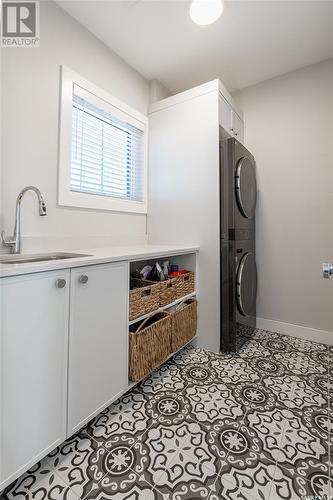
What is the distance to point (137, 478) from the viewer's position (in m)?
0.96

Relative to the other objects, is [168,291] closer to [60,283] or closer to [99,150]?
[60,283]

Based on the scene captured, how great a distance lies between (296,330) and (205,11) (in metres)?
2.76

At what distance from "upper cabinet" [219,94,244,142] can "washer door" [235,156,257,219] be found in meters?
0.32

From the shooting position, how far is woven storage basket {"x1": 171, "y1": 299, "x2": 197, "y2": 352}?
1.76 metres

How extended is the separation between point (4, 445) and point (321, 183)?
2.80m

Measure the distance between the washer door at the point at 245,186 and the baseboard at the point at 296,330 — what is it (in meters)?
1.15

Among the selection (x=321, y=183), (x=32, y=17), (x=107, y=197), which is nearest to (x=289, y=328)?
(x=321, y=183)

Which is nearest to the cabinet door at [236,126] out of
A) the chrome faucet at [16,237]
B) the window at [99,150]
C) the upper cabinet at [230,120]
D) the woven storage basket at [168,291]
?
the upper cabinet at [230,120]

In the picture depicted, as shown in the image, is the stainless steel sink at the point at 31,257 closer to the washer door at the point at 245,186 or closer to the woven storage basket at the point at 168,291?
the woven storage basket at the point at 168,291

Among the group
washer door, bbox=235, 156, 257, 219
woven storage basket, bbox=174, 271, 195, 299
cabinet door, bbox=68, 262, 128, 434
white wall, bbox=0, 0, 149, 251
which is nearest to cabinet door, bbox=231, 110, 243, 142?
washer door, bbox=235, 156, 257, 219

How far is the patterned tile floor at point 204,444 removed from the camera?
0.92 meters

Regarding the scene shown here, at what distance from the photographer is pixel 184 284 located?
194cm

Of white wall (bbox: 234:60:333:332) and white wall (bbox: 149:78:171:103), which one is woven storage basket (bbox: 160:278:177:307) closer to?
white wall (bbox: 234:60:333:332)

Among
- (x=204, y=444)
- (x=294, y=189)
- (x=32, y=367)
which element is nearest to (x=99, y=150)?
(x=32, y=367)
